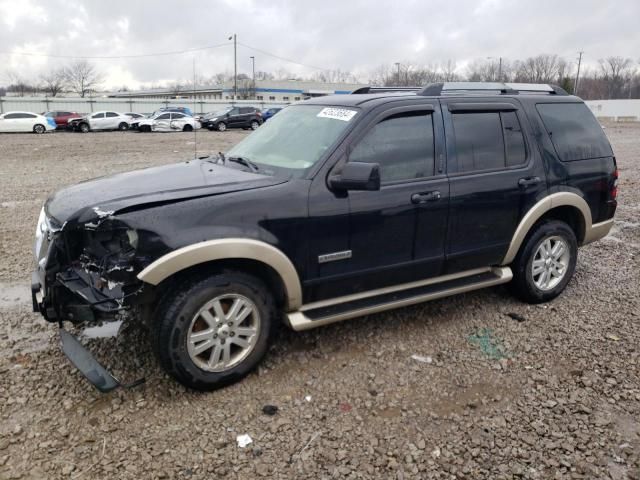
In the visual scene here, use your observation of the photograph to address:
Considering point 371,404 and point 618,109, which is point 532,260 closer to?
point 371,404

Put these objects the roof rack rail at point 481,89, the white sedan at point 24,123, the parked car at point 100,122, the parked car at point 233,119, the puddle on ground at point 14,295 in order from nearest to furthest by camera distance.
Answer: the roof rack rail at point 481,89, the puddle on ground at point 14,295, the white sedan at point 24,123, the parked car at point 100,122, the parked car at point 233,119

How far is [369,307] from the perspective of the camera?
149 inches

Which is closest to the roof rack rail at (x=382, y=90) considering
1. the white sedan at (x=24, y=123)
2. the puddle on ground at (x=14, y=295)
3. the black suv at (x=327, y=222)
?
the black suv at (x=327, y=222)

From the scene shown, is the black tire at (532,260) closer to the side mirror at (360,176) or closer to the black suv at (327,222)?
the black suv at (327,222)

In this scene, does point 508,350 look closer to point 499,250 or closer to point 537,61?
point 499,250

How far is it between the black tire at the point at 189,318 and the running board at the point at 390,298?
367 mm

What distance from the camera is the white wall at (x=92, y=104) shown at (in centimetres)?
4534

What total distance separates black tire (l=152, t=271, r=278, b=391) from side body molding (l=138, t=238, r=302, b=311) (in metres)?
0.15

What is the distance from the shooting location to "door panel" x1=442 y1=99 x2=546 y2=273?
4.11m

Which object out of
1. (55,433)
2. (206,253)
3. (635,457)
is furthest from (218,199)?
(635,457)

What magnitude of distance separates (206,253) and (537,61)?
10425cm

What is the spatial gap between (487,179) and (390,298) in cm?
127

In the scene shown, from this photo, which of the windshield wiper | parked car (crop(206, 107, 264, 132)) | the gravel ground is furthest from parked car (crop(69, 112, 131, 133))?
the windshield wiper

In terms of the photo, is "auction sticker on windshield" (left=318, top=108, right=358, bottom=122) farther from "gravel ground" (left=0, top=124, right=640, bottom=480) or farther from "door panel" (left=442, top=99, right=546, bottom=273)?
"gravel ground" (left=0, top=124, right=640, bottom=480)
